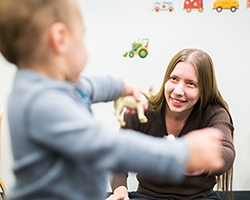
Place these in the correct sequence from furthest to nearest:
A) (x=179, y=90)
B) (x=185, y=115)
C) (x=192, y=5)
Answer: (x=192, y=5) < (x=185, y=115) < (x=179, y=90)

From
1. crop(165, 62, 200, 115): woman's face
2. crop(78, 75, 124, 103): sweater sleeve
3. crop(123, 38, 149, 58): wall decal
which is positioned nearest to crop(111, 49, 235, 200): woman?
crop(165, 62, 200, 115): woman's face

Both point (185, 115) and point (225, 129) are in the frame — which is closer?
point (225, 129)

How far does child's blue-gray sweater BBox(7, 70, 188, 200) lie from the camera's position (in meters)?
0.58

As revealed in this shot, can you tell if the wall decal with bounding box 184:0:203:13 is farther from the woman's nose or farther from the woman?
the woman's nose

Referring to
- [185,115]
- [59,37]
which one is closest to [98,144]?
[59,37]

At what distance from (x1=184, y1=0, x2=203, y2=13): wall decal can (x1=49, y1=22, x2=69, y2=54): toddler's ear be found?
1775 millimetres

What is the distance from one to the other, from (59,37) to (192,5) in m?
1.79

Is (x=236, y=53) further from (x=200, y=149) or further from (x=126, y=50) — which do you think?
(x=200, y=149)

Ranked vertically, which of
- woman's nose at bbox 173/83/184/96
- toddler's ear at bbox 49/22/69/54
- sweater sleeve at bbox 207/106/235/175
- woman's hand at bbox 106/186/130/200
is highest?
toddler's ear at bbox 49/22/69/54

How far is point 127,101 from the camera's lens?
87 cm

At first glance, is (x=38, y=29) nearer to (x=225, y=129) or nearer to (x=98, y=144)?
(x=98, y=144)

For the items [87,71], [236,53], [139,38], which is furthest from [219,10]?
[87,71]

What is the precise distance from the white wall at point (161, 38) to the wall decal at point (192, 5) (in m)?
0.02

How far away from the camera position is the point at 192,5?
2289 mm
